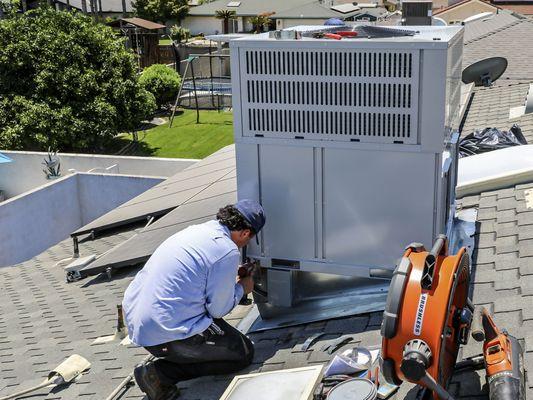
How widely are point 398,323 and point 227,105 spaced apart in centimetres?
3402

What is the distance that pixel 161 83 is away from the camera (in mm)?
36562

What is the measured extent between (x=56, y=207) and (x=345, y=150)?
14.5 m

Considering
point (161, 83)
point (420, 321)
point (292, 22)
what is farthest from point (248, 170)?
point (292, 22)

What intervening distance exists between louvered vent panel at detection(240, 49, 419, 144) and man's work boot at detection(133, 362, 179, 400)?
167cm

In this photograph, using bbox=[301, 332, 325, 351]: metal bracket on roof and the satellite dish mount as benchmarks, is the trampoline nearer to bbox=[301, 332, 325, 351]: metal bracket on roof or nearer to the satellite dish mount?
the satellite dish mount

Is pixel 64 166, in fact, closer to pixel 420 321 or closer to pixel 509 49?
pixel 509 49

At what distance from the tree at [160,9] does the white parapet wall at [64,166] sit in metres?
51.9

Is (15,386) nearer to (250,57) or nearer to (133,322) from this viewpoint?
(133,322)

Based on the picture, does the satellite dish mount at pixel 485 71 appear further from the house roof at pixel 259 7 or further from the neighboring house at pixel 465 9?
the house roof at pixel 259 7

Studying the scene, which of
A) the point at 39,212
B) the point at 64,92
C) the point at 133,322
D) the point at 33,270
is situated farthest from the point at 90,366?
the point at 64,92

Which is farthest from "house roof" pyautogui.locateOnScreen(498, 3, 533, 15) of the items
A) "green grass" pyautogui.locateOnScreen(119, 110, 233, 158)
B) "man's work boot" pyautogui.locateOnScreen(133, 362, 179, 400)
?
"man's work boot" pyautogui.locateOnScreen(133, 362, 179, 400)

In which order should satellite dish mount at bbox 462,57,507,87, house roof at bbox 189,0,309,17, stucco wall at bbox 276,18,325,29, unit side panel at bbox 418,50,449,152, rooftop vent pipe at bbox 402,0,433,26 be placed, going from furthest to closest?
1. house roof at bbox 189,0,309,17
2. stucco wall at bbox 276,18,325,29
3. satellite dish mount at bbox 462,57,507,87
4. rooftop vent pipe at bbox 402,0,433,26
5. unit side panel at bbox 418,50,449,152

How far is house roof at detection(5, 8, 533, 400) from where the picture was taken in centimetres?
414

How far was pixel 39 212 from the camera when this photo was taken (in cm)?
1695
